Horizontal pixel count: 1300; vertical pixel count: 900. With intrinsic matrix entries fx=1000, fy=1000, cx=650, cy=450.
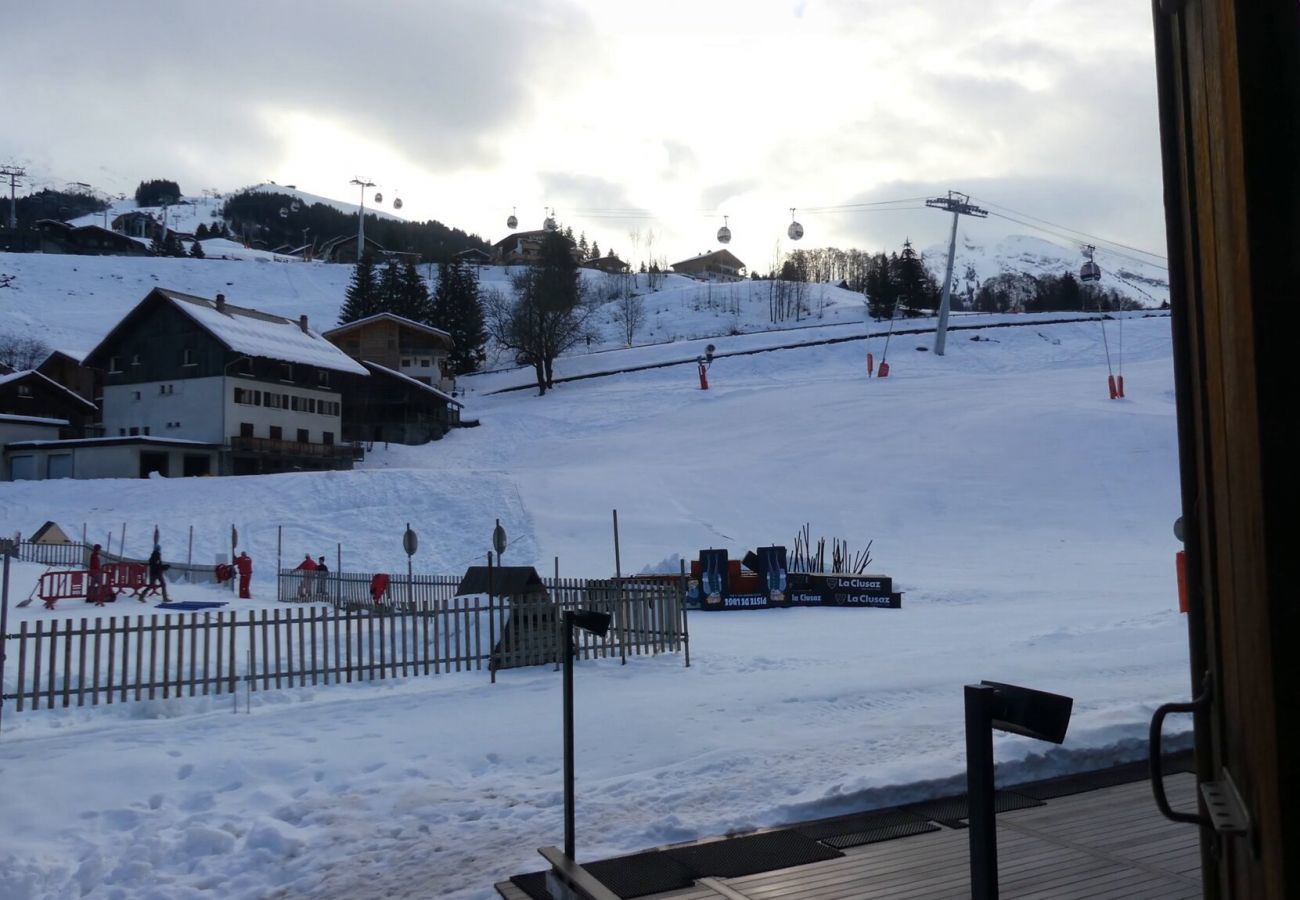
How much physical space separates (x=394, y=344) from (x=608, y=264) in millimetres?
107908

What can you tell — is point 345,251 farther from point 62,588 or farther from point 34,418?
point 62,588

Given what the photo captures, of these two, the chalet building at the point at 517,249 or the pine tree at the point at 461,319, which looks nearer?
the pine tree at the point at 461,319

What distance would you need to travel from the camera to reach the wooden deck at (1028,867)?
5.83m

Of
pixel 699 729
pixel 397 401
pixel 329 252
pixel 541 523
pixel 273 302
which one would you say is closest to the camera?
pixel 699 729

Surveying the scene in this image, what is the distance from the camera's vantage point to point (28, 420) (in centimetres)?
5169

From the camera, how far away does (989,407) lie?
49.2 m

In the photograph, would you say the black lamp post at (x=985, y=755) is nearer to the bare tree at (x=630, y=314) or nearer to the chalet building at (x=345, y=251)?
the bare tree at (x=630, y=314)

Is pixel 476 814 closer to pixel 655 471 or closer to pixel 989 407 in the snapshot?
pixel 655 471

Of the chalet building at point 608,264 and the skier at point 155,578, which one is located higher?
the chalet building at point 608,264

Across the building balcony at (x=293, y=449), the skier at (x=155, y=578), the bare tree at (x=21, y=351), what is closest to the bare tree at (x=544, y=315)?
the building balcony at (x=293, y=449)

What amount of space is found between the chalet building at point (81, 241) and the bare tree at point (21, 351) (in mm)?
58766

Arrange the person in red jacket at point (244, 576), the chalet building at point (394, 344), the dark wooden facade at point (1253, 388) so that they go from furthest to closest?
the chalet building at point (394, 344) < the person in red jacket at point (244, 576) < the dark wooden facade at point (1253, 388)

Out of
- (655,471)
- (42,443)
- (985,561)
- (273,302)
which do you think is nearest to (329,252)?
(273,302)

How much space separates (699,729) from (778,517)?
2502 centimetres
